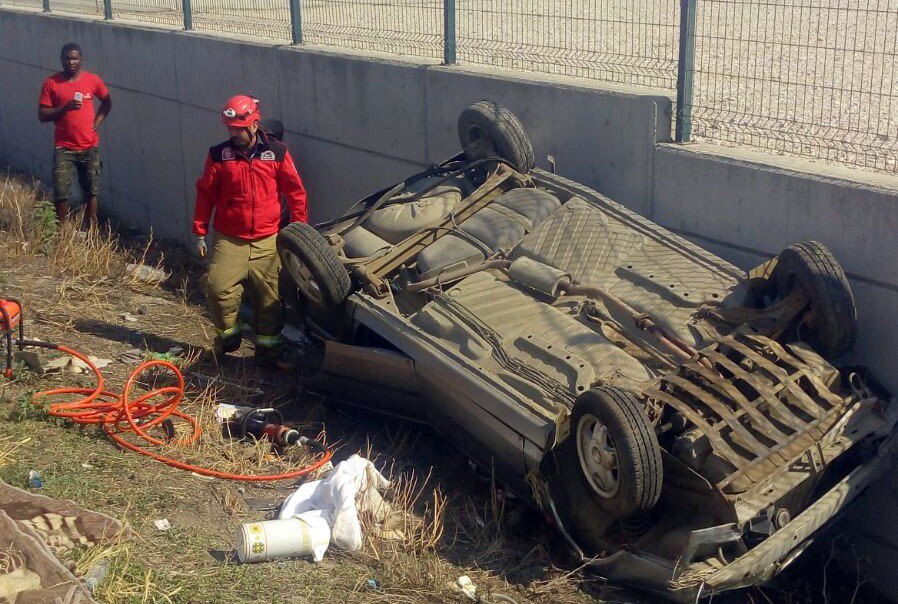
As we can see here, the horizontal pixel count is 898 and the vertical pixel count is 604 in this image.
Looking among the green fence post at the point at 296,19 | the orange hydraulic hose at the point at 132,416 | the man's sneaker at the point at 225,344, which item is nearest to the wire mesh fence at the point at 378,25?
the green fence post at the point at 296,19

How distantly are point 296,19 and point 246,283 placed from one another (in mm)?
3386

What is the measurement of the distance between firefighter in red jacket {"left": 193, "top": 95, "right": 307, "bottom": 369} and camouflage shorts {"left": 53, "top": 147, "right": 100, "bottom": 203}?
3.96 m

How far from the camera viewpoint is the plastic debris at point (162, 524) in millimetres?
4938

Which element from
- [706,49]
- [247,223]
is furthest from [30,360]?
[706,49]

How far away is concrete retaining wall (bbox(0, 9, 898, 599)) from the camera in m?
5.36

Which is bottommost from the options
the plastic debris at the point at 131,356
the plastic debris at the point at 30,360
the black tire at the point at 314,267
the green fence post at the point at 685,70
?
the plastic debris at the point at 131,356

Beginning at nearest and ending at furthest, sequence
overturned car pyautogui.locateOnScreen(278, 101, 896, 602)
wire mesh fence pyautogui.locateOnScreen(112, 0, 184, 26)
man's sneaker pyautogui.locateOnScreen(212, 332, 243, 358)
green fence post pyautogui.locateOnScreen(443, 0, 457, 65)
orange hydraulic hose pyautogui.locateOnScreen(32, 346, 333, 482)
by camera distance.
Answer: overturned car pyautogui.locateOnScreen(278, 101, 896, 602), orange hydraulic hose pyautogui.locateOnScreen(32, 346, 333, 482), man's sneaker pyautogui.locateOnScreen(212, 332, 243, 358), green fence post pyautogui.locateOnScreen(443, 0, 457, 65), wire mesh fence pyautogui.locateOnScreen(112, 0, 184, 26)

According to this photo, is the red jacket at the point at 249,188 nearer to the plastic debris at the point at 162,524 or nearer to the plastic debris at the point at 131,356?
the plastic debris at the point at 131,356

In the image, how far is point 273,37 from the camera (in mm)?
10398

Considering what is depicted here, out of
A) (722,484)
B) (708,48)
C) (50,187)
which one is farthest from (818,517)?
(50,187)

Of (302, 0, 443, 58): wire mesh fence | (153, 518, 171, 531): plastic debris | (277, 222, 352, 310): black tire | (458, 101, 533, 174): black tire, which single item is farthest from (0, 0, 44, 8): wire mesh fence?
(153, 518, 171, 531): plastic debris

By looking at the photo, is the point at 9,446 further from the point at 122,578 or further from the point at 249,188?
the point at 249,188

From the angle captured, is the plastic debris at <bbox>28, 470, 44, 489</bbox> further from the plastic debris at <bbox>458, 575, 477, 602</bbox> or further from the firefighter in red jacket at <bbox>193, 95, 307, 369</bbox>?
the firefighter in red jacket at <bbox>193, 95, 307, 369</bbox>

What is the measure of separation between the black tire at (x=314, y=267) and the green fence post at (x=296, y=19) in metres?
4.06
